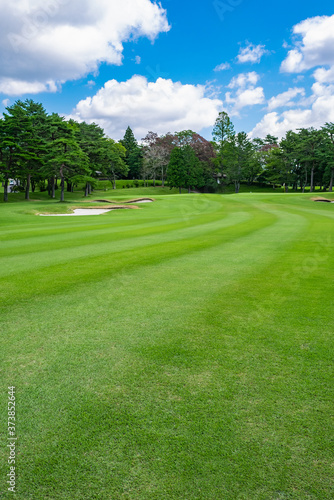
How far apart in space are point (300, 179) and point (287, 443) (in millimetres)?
74167

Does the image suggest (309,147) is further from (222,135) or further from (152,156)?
(152,156)

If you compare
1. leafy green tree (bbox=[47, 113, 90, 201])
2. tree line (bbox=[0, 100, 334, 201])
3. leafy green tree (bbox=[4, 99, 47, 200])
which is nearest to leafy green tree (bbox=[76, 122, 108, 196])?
tree line (bbox=[0, 100, 334, 201])

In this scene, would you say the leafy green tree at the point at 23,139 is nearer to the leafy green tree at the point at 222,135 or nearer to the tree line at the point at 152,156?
the tree line at the point at 152,156

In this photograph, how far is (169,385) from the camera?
8.30 ft

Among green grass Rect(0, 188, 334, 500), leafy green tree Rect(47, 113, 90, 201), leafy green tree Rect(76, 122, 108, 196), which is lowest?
green grass Rect(0, 188, 334, 500)

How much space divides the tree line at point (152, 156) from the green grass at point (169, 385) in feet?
114

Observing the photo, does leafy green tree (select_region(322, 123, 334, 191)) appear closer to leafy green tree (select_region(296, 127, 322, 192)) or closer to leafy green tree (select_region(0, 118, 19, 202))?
leafy green tree (select_region(296, 127, 322, 192))

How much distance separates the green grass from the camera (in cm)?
173

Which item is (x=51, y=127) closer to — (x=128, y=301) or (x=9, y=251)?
(x=9, y=251)

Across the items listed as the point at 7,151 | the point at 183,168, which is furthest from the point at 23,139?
the point at 183,168

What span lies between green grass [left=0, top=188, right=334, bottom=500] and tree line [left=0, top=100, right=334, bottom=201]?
114 feet

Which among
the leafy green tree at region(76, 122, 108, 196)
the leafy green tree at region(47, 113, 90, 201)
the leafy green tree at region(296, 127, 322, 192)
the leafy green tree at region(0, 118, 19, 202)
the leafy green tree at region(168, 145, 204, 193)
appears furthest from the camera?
the leafy green tree at region(168, 145, 204, 193)

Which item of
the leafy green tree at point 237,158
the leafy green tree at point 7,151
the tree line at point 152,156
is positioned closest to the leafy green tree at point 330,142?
the tree line at point 152,156

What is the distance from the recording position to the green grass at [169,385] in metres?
1.73
